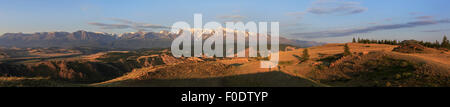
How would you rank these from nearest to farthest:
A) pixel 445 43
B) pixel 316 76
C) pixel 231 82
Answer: pixel 231 82, pixel 316 76, pixel 445 43

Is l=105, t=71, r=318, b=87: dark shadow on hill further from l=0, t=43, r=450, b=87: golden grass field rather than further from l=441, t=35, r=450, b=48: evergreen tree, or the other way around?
l=441, t=35, r=450, b=48: evergreen tree

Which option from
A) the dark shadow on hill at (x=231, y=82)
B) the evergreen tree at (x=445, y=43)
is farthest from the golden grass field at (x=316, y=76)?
the evergreen tree at (x=445, y=43)

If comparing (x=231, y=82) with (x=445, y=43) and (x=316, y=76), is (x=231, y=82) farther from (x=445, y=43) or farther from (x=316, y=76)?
(x=445, y=43)

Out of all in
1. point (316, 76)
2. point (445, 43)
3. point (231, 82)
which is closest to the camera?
point (231, 82)

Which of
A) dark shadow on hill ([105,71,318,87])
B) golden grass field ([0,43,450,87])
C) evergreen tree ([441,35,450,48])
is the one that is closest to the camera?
dark shadow on hill ([105,71,318,87])

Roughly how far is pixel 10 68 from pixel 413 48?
12344 centimetres

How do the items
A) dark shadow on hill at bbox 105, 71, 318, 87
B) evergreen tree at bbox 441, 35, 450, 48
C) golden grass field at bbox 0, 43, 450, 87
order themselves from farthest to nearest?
1. evergreen tree at bbox 441, 35, 450, 48
2. golden grass field at bbox 0, 43, 450, 87
3. dark shadow on hill at bbox 105, 71, 318, 87

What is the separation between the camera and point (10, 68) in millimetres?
83375

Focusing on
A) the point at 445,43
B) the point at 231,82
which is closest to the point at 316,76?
the point at 231,82

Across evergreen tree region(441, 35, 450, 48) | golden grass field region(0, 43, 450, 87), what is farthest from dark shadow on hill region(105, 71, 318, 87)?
evergreen tree region(441, 35, 450, 48)

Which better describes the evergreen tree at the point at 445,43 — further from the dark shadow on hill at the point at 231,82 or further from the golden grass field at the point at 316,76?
the dark shadow on hill at the point at 231,82

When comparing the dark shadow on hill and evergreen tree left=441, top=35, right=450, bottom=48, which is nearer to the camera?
the dark shadow on hill
